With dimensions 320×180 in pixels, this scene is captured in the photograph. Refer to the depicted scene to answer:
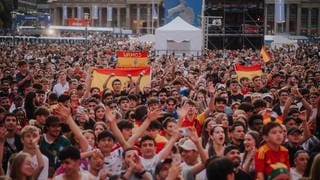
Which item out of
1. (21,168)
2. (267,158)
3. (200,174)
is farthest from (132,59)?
(21,168)

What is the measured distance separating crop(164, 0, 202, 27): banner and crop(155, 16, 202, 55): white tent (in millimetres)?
4740

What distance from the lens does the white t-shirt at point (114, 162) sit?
27.1 feet

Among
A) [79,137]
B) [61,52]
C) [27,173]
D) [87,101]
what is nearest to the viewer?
[27,173]

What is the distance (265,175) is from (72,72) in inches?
562

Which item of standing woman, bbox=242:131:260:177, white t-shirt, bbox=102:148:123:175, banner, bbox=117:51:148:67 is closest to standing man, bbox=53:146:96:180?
white t-shirt, bbox=102:148:123:175

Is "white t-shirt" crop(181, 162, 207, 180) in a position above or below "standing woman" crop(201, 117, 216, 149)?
below

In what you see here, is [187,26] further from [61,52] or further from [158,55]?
[61,52]

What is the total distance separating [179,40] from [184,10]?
5.70m

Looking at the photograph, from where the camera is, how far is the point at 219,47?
5025 cm

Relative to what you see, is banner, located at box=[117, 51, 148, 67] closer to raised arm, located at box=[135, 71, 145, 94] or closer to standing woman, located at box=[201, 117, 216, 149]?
raised arm, located at box=[135, 71, 145, 94]

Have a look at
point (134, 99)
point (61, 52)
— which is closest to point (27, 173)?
point (134, 99)

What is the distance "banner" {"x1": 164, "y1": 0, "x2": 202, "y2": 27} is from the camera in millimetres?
40781

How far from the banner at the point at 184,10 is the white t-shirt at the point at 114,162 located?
32.5 metres

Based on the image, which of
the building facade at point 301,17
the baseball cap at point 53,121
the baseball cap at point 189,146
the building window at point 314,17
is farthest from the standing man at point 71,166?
the building window at point 314,17
